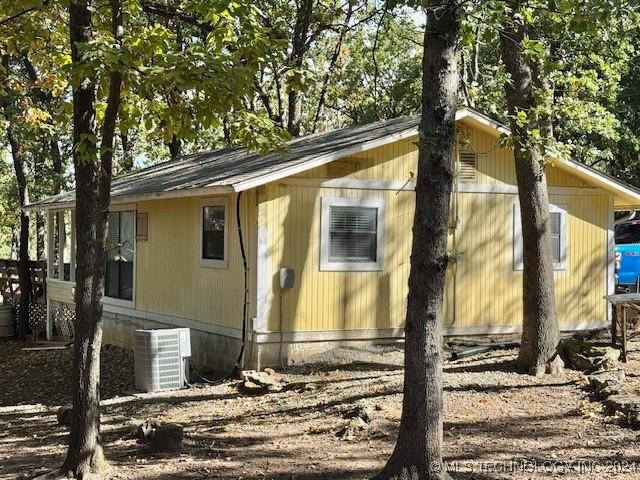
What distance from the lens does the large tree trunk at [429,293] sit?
5.65 meters

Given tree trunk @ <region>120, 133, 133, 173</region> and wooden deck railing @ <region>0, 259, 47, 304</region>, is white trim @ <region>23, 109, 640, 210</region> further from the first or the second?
tree trunk @ <region>120, 133, 133, 173</region>

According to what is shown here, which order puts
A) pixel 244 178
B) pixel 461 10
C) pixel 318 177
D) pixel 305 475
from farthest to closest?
pixel 318 177 → pixel 244 178 → pixel 305 475 → pixel 461 10

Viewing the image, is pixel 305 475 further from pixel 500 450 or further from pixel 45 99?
pixel 45 99

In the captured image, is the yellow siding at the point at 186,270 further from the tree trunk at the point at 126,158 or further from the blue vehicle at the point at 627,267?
the tree trunk at the point at 126,158

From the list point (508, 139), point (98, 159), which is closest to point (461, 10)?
point (508, 139)

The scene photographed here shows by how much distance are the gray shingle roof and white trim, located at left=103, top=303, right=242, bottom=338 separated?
2.30 metres

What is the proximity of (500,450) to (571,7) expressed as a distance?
14.1ft

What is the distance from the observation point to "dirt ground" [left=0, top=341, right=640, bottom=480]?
6.77m

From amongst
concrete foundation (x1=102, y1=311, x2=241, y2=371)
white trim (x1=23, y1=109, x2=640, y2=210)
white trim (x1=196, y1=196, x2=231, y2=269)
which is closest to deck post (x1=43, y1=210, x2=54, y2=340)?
concrete foundation (x1=102, y1=311, x2=241, y2=371)

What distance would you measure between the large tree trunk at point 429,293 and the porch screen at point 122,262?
36.0ft

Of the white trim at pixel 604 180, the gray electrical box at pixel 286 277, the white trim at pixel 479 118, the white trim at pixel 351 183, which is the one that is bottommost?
the gray electrical box at pixel 286 277

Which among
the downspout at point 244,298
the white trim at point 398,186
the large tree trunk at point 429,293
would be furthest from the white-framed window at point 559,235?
the large tree trunk at point 429,293

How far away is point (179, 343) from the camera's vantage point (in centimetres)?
1189

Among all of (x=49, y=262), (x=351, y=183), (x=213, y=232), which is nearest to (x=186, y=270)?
(x=213, y=232)
